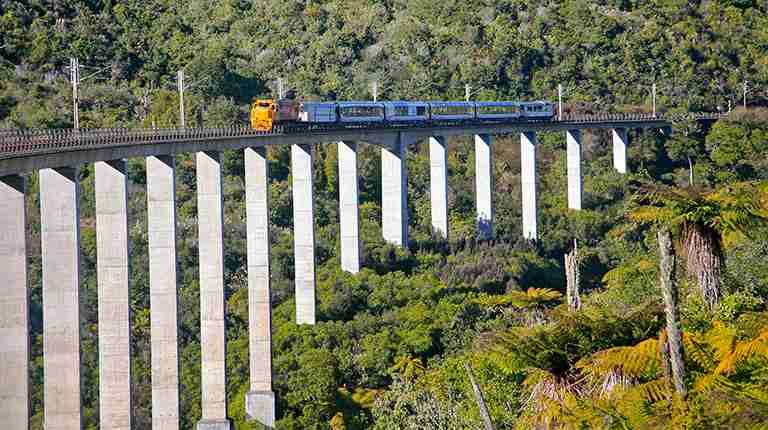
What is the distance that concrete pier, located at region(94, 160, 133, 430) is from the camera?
115 feet

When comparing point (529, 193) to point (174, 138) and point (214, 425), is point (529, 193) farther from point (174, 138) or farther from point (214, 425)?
point (174, 138)

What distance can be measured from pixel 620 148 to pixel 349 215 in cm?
2677

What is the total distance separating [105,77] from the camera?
74188mm

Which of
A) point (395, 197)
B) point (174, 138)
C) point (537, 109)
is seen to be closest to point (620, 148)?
point (537, 109)

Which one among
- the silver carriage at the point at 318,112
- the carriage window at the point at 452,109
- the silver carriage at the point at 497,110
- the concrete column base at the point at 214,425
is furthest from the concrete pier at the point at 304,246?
the silver carriage at the point at 497,110

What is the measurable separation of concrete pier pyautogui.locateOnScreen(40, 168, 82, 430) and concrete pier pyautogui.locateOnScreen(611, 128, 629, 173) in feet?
159

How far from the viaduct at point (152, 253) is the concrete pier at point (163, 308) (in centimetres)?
2

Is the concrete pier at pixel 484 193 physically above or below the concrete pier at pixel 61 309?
above

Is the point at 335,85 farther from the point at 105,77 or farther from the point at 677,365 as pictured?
the point at 677,365

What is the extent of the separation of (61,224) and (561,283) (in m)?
30.9

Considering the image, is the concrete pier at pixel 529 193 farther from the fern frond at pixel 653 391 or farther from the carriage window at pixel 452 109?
the fern frond at pixel 653 391

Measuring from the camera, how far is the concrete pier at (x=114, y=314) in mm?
35094

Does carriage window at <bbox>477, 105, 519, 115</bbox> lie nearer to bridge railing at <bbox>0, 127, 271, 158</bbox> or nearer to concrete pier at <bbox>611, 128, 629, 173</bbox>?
concrete pier at <bbox>611, 128, 629, 173</bbox>

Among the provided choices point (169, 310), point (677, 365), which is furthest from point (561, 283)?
point (677, 365)
